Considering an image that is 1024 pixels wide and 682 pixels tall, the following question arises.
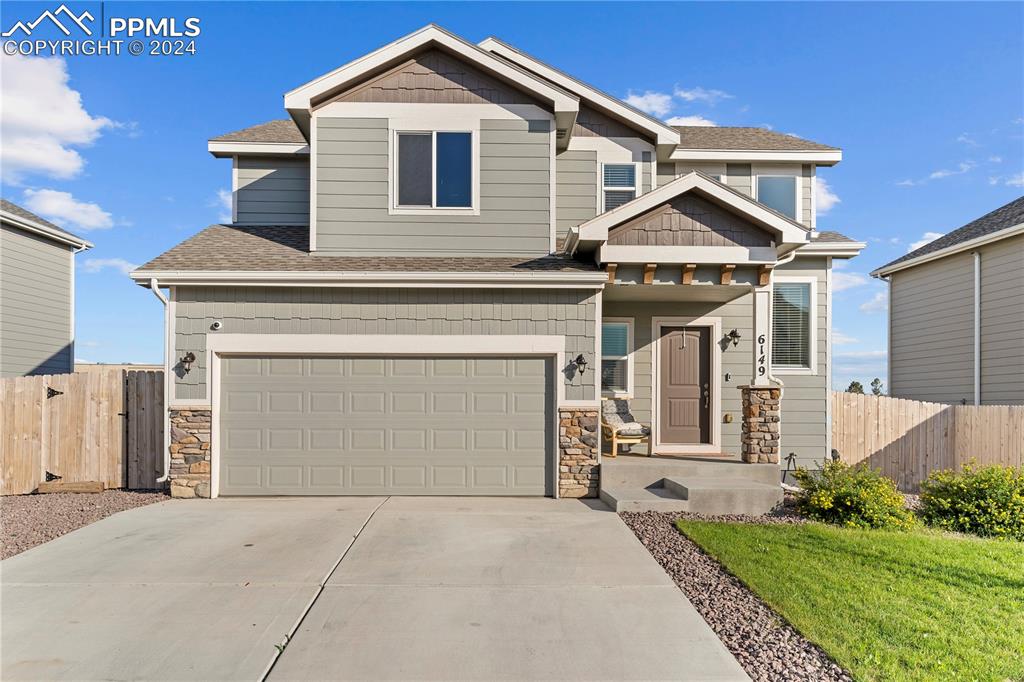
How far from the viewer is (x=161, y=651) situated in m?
3.92

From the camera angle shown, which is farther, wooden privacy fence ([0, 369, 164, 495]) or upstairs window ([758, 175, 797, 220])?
upstairs window ([758, 175, 797, 220])

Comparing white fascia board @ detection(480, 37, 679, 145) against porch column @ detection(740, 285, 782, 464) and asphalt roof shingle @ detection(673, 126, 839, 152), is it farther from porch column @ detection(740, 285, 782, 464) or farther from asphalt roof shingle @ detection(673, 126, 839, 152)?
porch column @ detection(740, 285, 782, 464)

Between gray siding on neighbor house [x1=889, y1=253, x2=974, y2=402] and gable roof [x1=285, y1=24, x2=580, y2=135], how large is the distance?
10.9 m

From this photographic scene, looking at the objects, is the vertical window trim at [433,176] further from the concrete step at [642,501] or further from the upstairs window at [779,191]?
the upstairs window at [779,191]

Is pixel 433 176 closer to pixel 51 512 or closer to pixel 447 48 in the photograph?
pixel 447 48

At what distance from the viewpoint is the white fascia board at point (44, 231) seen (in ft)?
46.0

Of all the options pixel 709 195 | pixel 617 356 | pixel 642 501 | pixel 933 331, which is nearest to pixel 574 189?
pixel 709 195

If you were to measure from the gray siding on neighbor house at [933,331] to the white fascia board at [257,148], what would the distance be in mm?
14620

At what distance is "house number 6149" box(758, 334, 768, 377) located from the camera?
988 centimetres

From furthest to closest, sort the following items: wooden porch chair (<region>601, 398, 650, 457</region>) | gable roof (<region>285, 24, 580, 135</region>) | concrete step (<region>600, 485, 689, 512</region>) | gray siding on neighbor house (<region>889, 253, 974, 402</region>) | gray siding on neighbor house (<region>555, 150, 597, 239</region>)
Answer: gray siding on neighbor house (<region>889, 253, 974, 402</region>) < gray siding on neighbor house (<region>555, 150, 597, 239</region>) < wooden porch chair (<region>601, 398, 650, 457</region>) < gable roof (<region>285, 24, 580, 135</region>) < concrete step (<region>600, 485, 689, 512</region>)

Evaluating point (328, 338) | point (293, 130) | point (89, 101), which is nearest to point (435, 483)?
point (328, 338)

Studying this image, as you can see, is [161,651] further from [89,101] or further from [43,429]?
[89,101]

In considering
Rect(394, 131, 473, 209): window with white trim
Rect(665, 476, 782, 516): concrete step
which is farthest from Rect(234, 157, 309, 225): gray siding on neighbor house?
Rect(665, 476, 782, 516): concrete step

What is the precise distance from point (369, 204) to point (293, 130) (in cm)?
351
